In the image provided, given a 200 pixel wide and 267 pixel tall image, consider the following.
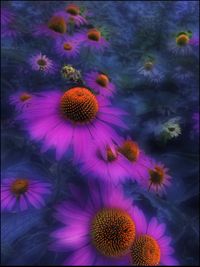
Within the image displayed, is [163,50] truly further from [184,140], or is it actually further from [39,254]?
[39,254]

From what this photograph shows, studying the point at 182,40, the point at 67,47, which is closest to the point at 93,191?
the point at 67,47

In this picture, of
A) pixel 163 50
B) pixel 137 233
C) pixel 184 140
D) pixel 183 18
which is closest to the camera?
pixel 137 233

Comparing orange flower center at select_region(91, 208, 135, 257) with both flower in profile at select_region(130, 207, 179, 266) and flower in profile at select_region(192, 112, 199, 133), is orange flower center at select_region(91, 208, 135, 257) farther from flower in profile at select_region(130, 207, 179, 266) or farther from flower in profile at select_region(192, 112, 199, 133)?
flower in profile at select_region(192, 112, 199, 133)

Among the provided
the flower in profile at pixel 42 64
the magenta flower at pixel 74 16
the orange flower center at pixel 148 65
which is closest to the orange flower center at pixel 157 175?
the flower in profile at pixel 42 64

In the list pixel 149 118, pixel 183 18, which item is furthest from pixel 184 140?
pixel 183 18

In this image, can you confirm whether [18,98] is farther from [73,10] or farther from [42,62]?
[73,10]

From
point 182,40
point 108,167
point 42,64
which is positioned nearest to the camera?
point 108,167

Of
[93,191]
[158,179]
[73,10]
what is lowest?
[158,179]
